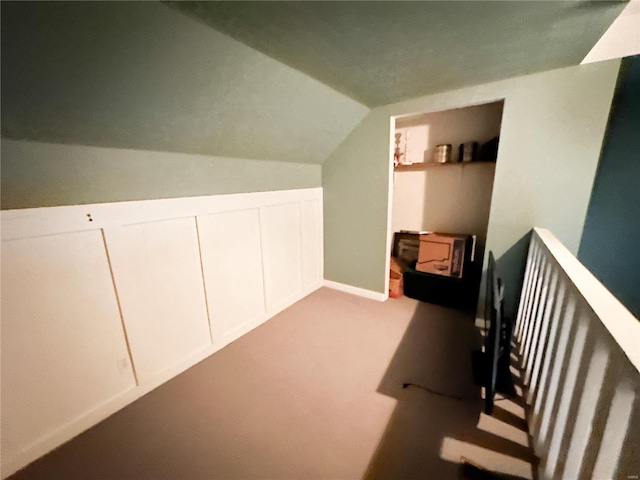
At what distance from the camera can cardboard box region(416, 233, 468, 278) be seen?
2.55 meters

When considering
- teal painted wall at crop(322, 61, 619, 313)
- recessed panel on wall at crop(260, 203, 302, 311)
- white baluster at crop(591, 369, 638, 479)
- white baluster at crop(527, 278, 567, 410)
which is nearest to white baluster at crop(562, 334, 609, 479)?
white baluster at crop(591, 369, 638, 479)

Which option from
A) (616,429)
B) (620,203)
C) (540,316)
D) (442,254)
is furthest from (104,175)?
(620,203)

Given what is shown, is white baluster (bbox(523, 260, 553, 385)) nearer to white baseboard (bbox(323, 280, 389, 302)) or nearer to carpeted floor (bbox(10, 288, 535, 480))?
carpeted floor (bbox(10, 288, 535, 480))

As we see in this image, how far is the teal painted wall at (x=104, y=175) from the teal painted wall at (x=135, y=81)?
57 mm

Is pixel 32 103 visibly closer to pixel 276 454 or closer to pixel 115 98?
pixel 115 98

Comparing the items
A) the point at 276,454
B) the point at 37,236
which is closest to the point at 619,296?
the point at 276,454

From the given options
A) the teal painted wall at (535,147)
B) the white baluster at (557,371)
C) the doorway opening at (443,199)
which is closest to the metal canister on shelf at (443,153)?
the doorway opening at (443,199)

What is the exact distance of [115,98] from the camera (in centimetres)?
117

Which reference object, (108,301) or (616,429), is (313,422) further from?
(108,301)

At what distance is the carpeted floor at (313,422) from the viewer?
46.5 inches

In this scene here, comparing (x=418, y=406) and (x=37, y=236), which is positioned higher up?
(x=37, y=236)

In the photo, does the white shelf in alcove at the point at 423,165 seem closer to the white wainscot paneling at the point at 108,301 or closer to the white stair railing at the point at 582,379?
the white stair railing at the point at 582,379

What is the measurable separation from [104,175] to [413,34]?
5.85 feet

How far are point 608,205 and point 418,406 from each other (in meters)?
1.96
